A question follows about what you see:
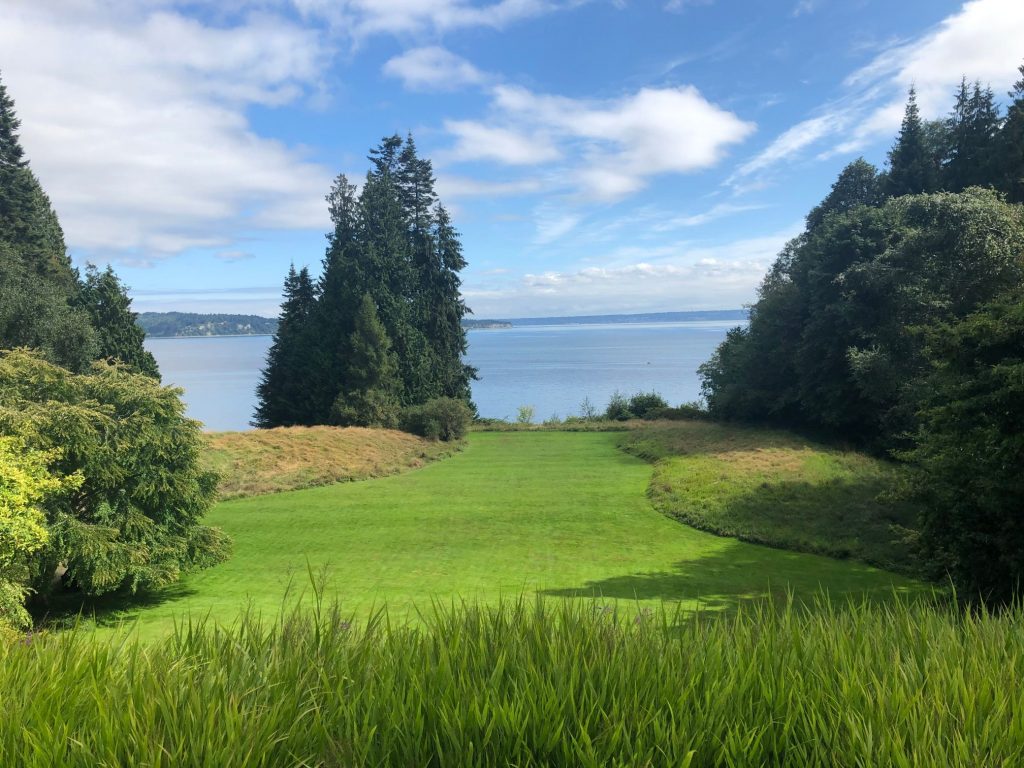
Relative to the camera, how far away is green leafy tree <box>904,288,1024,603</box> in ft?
22.1

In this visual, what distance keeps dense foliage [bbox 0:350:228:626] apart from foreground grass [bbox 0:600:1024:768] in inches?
263

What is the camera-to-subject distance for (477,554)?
40.5 feet

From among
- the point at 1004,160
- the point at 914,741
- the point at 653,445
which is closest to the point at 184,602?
the point at 914,741

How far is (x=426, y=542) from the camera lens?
1327cm

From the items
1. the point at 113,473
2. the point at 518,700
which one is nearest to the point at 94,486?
the point at 113,473

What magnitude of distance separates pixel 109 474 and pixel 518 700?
916 centimetres

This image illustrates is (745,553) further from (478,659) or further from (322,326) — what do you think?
(322,326)

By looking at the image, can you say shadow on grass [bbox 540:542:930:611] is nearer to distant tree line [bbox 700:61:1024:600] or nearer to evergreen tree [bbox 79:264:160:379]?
→ distant tree line [bbox 700:61:1024:600]

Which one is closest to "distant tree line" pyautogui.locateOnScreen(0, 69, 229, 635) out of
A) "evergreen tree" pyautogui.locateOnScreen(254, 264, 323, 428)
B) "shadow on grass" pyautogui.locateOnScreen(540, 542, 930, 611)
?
"shadow on grass" pyautogui.locateOnScreen(540, 542, 930, 611)

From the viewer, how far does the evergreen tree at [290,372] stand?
124 feet

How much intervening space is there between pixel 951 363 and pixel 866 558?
17.8 feet

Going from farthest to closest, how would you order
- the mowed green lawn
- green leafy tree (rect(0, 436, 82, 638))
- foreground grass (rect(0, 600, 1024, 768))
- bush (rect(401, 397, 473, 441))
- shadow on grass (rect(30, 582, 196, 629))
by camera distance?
1. bush (rect(401, 397, 473, 441))
2. the mowed green lawn
3. shadow on grass (rect(30, 582, 196, 629))
4. green leafy tree (rect(0, 436, 82, 638))
5. foreground grass (rect(0, 600, 1024, 768))

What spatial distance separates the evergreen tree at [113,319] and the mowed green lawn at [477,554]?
65.7 feet

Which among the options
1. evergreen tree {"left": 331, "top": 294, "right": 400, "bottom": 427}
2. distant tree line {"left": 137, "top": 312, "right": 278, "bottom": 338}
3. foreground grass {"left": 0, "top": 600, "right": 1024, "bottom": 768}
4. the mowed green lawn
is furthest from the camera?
distant tree line {"left": 137, "top": 312, "right": 278, "bottom": 338}
